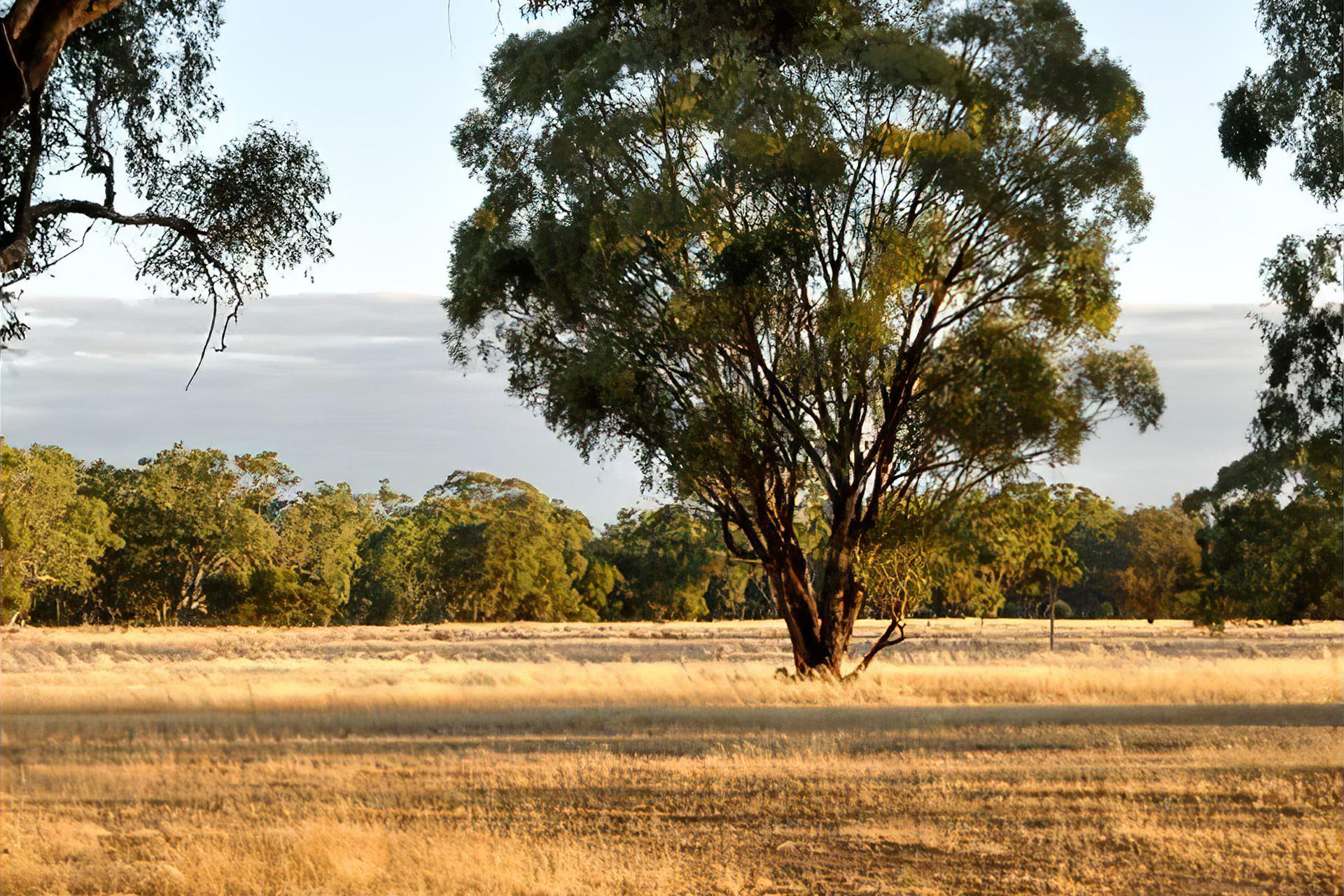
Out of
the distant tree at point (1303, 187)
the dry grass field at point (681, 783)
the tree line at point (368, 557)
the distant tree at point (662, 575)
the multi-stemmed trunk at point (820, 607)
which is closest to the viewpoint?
the dry grass field at point (681, 783)

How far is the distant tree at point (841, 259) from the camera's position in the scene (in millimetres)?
22141

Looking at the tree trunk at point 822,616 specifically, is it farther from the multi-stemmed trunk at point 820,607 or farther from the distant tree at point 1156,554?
the distant tree at point 1156,554

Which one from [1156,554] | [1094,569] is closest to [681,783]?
[1156,554]

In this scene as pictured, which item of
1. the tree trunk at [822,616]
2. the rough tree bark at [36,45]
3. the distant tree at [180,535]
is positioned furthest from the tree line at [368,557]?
the rough tree bark at [36,45]

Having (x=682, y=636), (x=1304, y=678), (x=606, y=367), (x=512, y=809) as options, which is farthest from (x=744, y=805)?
(x=682, y=636)

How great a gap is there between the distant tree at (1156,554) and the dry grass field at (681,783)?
31457mm

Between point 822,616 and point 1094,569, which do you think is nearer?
point 822,616

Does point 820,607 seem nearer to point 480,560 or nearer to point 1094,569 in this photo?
point 480,560

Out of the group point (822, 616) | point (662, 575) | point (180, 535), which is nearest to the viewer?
point (822, 616)

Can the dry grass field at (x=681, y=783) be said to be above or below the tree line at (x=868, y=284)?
below

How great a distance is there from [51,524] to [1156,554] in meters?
52.1

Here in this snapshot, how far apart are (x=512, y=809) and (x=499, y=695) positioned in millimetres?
13679

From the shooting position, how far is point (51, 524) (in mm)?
63750

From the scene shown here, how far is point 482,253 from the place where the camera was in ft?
83.3
